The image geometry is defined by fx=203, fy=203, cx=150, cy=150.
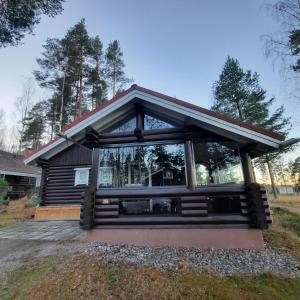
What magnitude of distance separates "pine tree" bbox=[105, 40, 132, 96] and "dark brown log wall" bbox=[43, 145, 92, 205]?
37.3 ft

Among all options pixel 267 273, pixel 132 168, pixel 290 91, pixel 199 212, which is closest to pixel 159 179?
pixel 132 168

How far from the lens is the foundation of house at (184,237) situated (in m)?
5.10

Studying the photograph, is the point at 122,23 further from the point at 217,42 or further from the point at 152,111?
the point at 152,111

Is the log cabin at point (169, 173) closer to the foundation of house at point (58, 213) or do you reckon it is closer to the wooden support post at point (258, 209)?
the wooden support post at point (258, 209)

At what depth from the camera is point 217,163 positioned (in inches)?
227

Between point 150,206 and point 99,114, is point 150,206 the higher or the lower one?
the lower one

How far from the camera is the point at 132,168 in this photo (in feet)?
20.3

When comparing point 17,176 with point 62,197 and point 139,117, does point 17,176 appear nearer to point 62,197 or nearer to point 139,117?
point 62,197

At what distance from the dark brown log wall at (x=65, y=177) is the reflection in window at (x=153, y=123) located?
6.38 metres

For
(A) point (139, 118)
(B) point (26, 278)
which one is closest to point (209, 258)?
(B) point (26, 278)

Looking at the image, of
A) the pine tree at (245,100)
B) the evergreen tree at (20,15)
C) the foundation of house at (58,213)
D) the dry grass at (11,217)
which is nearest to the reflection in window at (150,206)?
the foundation of house at (58,213)

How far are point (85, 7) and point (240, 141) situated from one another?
36.2 feet

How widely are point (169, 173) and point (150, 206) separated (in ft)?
3.57

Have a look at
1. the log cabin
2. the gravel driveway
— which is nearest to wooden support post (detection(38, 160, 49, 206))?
the gravel driveway
